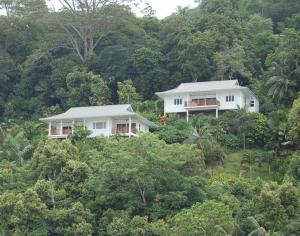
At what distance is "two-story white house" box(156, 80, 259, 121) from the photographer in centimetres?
7012

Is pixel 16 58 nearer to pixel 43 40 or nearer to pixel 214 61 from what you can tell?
Answer: pixel 43 40

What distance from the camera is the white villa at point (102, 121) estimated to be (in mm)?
67250

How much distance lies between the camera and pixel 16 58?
83.6m

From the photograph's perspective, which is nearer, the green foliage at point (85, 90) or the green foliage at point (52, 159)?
the green foliage at point (52, 159)

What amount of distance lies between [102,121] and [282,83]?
1418 cm

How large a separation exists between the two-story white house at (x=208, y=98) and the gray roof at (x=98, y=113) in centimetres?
420

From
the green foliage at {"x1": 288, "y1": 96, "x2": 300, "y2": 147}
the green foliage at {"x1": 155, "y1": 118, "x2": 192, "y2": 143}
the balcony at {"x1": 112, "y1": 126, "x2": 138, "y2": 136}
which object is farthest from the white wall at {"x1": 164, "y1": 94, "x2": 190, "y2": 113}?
the green foliage at {"x1": 288, "y1": 96, "x2": 300, "y2": 147}

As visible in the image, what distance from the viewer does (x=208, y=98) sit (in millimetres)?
71250

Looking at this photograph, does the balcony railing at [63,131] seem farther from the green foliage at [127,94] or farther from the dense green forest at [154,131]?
the green foliage at [127,94]

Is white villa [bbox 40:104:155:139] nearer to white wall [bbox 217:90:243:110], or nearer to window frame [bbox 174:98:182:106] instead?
window frame [bbox 174:98:182:106]

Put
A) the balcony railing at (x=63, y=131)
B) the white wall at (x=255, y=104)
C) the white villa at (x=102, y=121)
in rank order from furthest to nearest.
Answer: the white wall at (x=255, y=104) → the balcony railing at (x=63, y=131) → the white villa at (x=102, y=121)

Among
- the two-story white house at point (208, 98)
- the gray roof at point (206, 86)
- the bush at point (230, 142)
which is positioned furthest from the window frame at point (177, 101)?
the bush at point (230, 142)

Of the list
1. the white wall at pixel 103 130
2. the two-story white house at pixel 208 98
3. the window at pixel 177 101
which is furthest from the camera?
the window at pixel 177 101

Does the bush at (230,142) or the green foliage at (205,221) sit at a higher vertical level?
the bush at (230,142)
